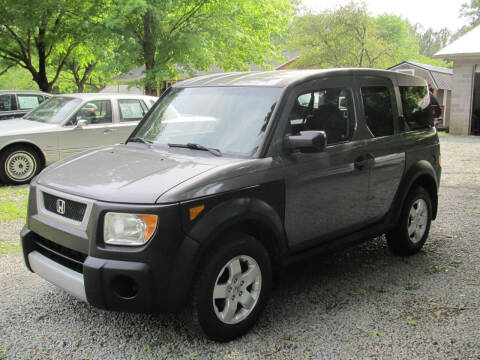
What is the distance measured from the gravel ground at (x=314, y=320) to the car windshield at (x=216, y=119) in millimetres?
1396

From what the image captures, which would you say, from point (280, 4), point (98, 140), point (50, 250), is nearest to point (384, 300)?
point (50, 250)

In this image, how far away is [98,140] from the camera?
968 cm

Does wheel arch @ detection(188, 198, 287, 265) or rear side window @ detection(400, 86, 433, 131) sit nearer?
wheel arch @ detection(188, 198, 287, 265)

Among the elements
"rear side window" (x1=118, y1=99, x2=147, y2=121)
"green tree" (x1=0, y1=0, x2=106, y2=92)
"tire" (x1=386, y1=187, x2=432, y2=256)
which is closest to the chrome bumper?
"tire" (x1=386, y1=187, x2=432, y2=256)

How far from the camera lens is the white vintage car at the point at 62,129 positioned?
9.01m

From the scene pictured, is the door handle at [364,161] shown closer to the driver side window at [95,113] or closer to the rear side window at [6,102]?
the driver side window at [95,113]

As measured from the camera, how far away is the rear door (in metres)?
4.43

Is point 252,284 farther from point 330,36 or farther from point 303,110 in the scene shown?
point 330,36

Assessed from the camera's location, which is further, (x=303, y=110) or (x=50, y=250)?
(x=303, y=110)

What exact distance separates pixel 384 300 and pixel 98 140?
714 cm

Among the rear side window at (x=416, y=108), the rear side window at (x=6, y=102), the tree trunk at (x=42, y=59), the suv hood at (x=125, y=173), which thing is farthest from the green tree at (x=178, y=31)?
the suv hood at (x=125, y=173)

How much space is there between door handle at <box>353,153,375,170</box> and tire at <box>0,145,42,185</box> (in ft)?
23.1

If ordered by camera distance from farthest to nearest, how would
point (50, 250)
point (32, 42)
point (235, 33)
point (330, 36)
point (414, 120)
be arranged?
point (330, 36), point (32, 42), point (235, 33), point (414, 120), point (50, 250)

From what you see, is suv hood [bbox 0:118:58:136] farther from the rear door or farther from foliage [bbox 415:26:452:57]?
foliage [bbox 415:26:452:57]
